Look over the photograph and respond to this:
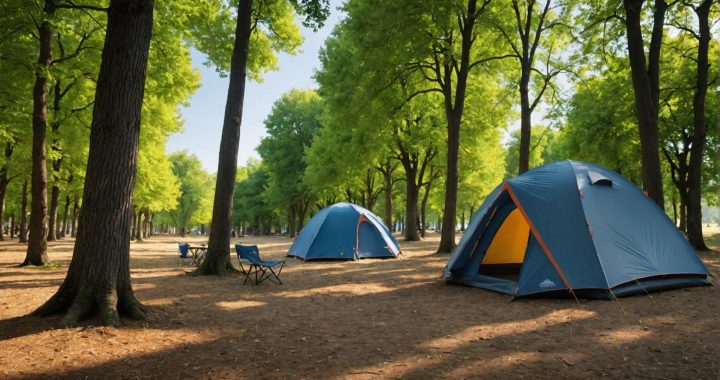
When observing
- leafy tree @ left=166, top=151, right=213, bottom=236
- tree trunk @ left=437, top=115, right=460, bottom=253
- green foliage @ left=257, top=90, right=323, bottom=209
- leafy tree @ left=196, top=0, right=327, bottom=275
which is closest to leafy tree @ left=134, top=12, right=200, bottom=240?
leafy tree @ left=196, top=0, right=327, bottom=275

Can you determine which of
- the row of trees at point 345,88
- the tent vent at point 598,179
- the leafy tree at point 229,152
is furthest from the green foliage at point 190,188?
the tent vent at point 598,179

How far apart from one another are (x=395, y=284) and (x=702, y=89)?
13398 millimetres

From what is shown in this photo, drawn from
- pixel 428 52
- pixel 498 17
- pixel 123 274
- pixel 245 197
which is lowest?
pixel 123 274

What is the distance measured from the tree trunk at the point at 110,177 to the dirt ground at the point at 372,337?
44 cm

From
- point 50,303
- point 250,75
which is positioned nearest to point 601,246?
point 50,303

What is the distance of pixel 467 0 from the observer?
50.1 ft

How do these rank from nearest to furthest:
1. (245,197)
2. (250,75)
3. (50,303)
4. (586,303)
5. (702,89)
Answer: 1. (50,303)
2. (586,303)
3. (250,75)
4. (702,89)
5. (245,197)

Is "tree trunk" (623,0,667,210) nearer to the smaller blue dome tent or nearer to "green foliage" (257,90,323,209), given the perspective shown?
the smaller blue dome tent

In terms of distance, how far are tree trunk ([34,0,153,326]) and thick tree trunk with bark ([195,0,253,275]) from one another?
5.15 meters

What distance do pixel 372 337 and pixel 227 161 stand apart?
23.2 feet

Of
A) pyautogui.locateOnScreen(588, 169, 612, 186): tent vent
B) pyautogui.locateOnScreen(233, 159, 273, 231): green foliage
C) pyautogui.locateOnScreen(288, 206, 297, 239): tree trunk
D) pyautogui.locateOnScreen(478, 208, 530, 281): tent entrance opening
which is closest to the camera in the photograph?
pyautogui.locateOnScreen(588, 169, 612, 186): tent vent

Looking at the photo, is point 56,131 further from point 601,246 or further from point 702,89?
point 702,89

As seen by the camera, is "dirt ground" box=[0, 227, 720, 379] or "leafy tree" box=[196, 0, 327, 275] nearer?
"dirt ground" box=[0, 227, 720, 379]

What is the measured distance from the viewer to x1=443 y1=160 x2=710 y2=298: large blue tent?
7000 mm
